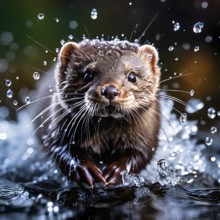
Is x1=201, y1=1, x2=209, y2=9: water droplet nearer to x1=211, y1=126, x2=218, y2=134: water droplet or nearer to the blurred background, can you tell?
the blurred background

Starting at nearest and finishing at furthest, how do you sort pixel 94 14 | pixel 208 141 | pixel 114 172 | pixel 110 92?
pixel 110 92, pixel 114 172, pixel 208 141, pixel 94 14

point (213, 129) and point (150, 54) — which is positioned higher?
point (150, 54)

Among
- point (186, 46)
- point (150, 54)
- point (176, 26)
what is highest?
point (176, 26)

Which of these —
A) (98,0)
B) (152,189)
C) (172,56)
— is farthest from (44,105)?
(98,0)

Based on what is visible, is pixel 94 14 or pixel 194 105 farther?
pixel 94 14

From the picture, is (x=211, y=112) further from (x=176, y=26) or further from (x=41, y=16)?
(x=41, y=16)

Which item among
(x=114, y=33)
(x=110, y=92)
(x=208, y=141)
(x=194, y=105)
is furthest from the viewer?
(x=114, y=33)

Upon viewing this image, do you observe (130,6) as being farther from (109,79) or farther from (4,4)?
(109,79)

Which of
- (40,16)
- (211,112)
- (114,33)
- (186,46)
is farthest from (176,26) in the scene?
(40,16)
